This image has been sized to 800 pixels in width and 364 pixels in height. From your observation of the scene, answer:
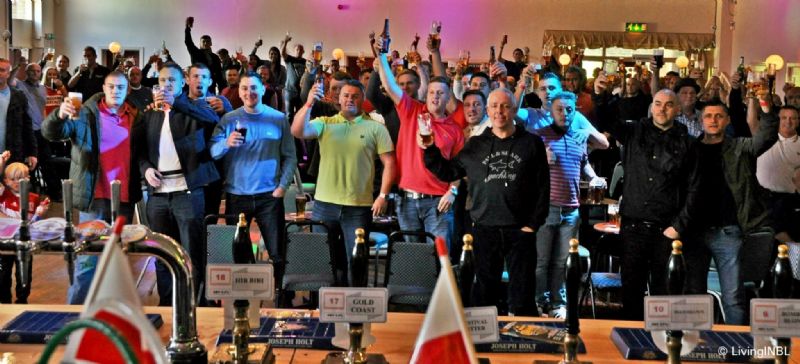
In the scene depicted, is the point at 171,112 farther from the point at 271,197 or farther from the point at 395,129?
the point at 395,129

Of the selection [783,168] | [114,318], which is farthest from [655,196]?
[114,318]

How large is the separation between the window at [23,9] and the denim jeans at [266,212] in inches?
565

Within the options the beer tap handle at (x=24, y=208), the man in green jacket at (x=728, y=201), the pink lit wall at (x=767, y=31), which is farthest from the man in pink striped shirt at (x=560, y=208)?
the pink lit wall at (x=767, y=31)

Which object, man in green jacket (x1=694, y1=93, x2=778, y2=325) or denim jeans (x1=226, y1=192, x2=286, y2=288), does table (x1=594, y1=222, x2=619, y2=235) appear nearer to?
man in green jacket (x1=694, y1=93, x2=778, y2=325)

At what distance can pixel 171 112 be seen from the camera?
529 cm

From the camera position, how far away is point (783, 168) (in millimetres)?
5805

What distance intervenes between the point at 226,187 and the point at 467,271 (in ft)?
11.0

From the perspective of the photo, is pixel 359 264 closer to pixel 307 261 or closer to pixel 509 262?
pixel 307 261

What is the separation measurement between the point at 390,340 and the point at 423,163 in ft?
9.13

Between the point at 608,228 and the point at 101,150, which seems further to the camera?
the point at 608,228

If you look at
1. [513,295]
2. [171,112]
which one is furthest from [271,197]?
[513,295]

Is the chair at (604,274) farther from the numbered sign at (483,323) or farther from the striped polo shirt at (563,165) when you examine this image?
the numbered sign at (483,323)

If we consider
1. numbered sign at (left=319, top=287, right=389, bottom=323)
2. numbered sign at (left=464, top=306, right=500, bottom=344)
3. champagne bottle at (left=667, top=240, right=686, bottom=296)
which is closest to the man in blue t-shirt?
numbered sign at (left=319, top=287, right=389, bottom=323)

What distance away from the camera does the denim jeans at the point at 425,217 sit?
532cm
